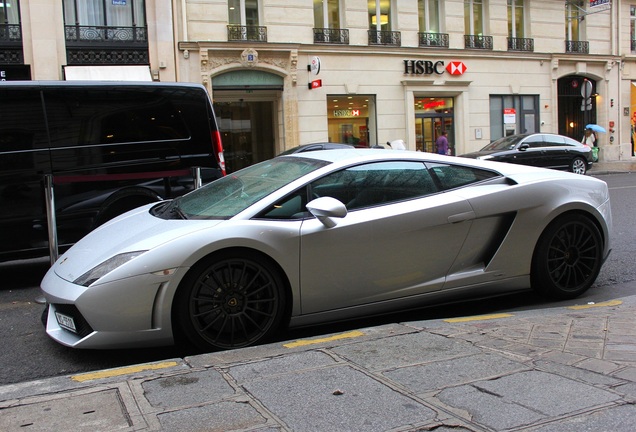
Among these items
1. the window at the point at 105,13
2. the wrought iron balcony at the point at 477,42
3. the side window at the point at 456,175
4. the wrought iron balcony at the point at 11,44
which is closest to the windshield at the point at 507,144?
the wrought iron balcony at the point at 477,42

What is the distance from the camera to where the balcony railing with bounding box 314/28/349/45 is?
22000mm

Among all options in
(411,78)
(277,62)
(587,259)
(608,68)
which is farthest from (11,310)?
(608,68)

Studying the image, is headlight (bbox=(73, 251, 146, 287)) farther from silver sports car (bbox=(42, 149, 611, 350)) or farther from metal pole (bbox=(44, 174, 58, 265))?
metal pole (bbox=(44, 174, 58, 265))

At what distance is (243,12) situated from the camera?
20969 millimetres

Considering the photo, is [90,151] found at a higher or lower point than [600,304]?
higher

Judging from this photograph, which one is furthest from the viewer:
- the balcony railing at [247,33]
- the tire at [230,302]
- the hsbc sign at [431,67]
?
the hsbc sign at [431,67]

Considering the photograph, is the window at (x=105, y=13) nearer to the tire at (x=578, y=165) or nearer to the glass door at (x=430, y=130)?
the glass door at (x=430, y=130)

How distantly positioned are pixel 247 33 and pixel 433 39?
778 cm

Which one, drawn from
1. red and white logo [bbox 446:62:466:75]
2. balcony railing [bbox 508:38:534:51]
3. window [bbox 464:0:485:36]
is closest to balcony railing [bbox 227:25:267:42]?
red and white logo [bbox 446:62:466:75]

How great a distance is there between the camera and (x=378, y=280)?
13.9 feet

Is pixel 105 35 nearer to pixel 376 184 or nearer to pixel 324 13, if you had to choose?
pixel 324 13

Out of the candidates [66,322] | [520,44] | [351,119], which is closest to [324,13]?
[351,119]

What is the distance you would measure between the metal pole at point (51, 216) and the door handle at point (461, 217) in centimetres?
395

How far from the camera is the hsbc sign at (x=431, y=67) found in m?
23.5
